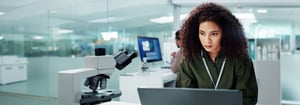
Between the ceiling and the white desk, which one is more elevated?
the ceiling

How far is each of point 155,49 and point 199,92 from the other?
2572 millimetres

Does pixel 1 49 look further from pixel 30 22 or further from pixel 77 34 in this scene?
pixel 77 34

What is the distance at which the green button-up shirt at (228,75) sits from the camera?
1.31 m

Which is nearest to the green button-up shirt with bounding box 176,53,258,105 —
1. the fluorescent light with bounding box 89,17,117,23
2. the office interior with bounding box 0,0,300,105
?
the office interior with bounding box 0,0,300,105

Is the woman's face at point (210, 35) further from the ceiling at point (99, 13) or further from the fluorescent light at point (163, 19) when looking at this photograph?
the fluorescent light at point (163, 19)

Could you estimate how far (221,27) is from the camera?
1283 mm

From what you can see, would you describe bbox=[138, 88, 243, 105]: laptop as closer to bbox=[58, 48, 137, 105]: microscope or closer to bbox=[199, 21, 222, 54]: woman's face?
bbox=[199, 21, 222, 54]: woman's face

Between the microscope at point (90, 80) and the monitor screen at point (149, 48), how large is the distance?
47.4 inches

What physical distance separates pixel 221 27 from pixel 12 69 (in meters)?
2.03

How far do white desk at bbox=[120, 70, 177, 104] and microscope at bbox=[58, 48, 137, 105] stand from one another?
1083 mm

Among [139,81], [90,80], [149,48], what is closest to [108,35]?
[149,48]

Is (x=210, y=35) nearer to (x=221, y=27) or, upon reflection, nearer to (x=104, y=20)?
(x=221, y=27)

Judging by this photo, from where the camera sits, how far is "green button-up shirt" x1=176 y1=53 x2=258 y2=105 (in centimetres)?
131

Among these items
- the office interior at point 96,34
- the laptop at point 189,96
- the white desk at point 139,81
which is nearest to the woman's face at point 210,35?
the office interior at point 96,34
